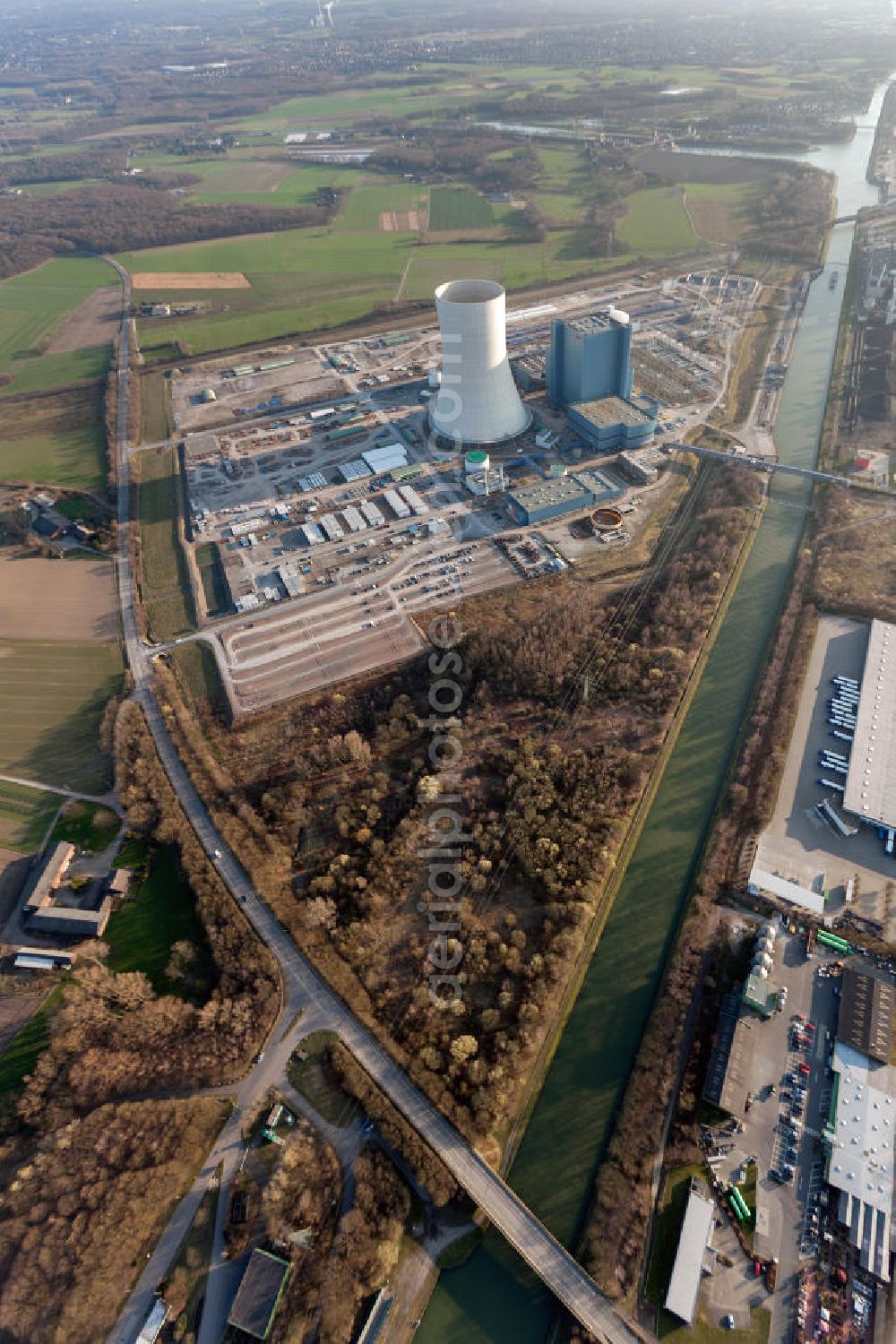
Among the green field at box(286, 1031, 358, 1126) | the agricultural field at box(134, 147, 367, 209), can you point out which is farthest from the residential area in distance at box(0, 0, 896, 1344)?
the agricultural field at box(134, 147, 367, 209)

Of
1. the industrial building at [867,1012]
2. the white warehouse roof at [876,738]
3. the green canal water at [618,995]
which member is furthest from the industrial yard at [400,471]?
the industrial building at [867,1012]

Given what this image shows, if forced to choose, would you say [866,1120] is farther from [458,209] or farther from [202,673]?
[458,209]

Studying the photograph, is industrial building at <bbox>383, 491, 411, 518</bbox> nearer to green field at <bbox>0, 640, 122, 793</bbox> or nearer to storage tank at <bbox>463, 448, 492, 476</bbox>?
storage tank at <bbox>463, 448, 492, 476</bbox>

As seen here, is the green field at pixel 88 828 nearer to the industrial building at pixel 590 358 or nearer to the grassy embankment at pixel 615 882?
the grassy embankment at pixel 615 882

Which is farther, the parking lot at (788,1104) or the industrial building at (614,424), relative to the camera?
the industrial building at (614,424)

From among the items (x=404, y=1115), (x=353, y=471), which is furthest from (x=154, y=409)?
(x=404, y=1115)

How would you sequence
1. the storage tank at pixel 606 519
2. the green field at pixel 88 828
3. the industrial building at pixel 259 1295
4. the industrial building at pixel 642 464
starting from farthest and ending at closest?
the industrial building at pixel 642 464, the storage tank at pixel 606 519, the green field at pixel 88 828, the industrial building at pixel 259 1295
